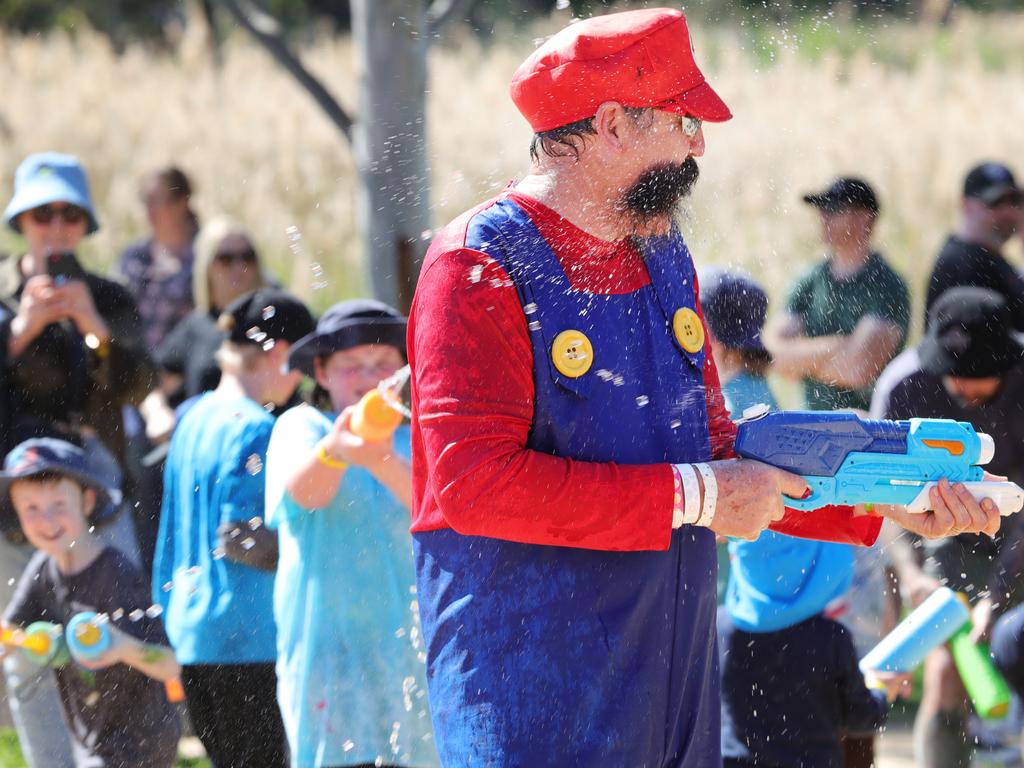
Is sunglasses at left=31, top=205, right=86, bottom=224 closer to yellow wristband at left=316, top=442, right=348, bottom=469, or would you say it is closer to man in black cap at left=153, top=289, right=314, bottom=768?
man in black cap at left=153, top=289, right=314, bottom=768

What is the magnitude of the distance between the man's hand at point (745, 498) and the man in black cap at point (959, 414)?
2422 millimetres

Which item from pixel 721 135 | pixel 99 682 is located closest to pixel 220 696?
pixel 99 682

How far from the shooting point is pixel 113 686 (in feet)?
13.9

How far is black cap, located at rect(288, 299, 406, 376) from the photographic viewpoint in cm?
394

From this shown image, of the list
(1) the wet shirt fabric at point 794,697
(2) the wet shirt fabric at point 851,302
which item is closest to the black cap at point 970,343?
(2) the wet shirt fabric at point 851,302

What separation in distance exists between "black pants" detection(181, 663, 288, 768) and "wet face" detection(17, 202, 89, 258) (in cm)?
212

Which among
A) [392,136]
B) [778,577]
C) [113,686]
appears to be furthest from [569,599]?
[392,136]

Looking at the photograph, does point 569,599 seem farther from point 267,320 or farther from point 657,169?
point 267,320

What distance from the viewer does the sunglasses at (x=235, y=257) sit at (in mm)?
5969

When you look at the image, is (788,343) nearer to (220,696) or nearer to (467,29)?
(220,696)

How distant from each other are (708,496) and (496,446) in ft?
1.16

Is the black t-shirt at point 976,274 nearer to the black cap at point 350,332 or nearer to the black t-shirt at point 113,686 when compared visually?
the black cap at point 350,332

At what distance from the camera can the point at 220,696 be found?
414 cm

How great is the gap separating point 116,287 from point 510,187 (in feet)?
10.6
